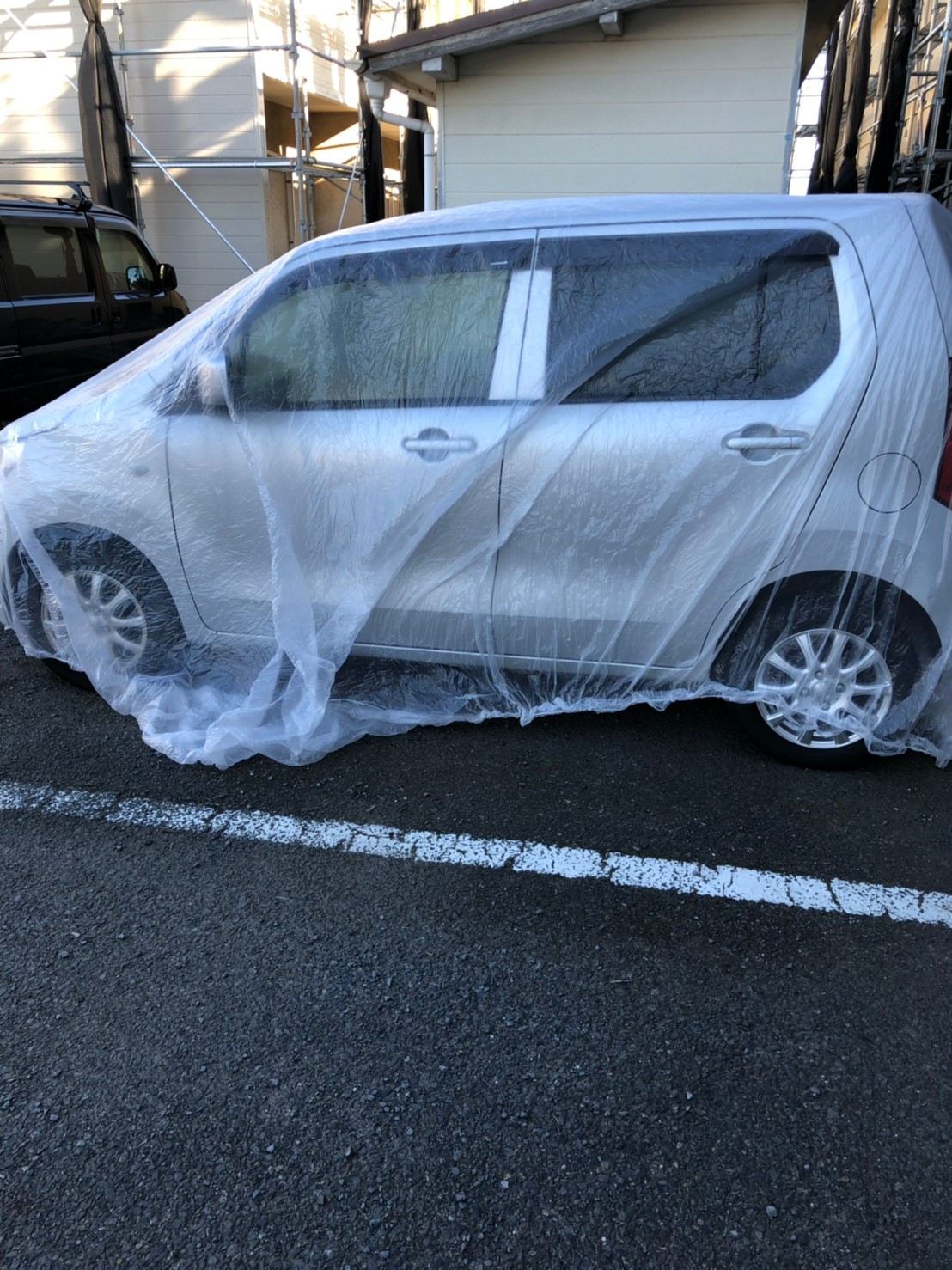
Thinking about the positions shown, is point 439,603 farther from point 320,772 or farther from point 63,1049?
point 63,1049

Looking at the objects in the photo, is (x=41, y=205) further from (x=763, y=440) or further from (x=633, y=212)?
(x=763, y=440)

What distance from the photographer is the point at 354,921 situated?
251cm

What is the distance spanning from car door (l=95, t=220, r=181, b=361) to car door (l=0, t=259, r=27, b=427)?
1.01 meters

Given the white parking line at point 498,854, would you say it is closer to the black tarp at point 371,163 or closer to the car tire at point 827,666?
the car tire at point 827,666

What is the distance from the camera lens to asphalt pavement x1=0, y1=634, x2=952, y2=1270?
5.68 feet

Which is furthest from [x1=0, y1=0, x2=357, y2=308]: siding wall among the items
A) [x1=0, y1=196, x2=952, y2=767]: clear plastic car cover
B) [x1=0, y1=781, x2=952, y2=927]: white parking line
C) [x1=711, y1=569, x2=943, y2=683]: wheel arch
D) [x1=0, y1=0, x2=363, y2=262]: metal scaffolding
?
[x1=711, y1=569, x2=943, y2=683]: wheel arch

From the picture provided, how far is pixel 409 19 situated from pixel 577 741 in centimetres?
1047

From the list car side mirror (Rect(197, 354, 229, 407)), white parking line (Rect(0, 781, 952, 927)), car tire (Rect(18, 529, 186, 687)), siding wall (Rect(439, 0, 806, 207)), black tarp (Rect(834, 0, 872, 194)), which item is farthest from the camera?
black tarp (Rect(834, 0, 872, 194))

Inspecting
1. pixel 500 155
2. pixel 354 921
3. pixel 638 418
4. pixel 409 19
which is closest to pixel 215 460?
pixel 638 418

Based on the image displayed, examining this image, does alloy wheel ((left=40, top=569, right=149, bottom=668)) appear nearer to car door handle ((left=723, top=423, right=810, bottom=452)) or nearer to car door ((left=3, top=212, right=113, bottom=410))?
car door handle ((left=723, top=423, right=810, bottom=452))

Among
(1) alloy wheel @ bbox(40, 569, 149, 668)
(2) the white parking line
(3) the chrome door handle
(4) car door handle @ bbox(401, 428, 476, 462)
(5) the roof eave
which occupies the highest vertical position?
(5) the roof eave

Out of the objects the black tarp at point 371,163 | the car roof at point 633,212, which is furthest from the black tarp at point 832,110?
the car roof at point 633,212

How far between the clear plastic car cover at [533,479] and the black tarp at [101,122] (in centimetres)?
894

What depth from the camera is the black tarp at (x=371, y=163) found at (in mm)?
10734
